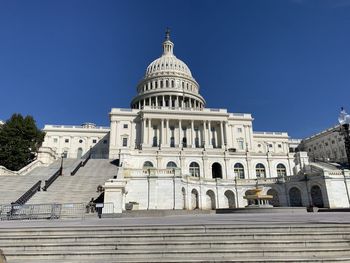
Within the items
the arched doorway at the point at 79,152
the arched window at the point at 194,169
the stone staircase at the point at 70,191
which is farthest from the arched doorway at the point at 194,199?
the arched doorway at the point at 79,152

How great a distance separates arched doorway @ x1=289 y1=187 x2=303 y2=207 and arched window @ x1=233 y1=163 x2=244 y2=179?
12269mm

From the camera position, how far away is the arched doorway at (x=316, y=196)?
3784 centimetres

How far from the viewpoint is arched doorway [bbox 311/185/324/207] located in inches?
1490

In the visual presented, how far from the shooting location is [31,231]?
9070 millimetres

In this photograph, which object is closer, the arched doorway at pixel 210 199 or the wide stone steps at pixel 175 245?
the wide stone steps at pixel 175 245

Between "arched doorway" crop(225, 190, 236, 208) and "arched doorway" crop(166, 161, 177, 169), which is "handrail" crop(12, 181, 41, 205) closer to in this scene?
"arched doorway" crop(166, 161, 177, 169)

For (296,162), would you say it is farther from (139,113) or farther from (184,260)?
(184,260)

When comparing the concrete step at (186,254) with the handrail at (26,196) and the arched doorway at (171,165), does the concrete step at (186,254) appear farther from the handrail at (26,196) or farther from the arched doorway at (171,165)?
the arched doorway at (171,165)

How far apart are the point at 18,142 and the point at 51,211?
3347cm

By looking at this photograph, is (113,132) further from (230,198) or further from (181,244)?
(181,244)

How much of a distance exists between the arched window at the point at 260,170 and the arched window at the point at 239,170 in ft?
11.0

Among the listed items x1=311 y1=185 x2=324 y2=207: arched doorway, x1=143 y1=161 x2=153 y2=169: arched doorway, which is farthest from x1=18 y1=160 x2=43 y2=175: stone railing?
x1=311 y1=185 x2=324 y2=207: arched doorway

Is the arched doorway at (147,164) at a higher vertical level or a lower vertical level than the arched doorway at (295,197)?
higher

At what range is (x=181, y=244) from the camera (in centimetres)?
809
